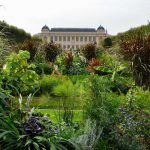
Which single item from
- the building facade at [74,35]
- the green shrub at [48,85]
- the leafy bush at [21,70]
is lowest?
the green shrub at [48,85]

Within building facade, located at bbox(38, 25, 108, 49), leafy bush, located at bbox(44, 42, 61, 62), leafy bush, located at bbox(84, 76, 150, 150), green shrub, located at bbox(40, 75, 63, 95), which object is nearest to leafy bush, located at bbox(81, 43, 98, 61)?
leafy bush, located at bbox(44, 42, 61, 62)

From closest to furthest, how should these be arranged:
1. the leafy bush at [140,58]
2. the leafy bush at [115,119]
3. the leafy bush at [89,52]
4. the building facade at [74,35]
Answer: the leafy bush at [115,119] < the leafy bush at [140,58] < the leafy bush at [89,52] < the building facade at [74,35]

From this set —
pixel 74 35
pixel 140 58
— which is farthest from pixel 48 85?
pixel 74 35

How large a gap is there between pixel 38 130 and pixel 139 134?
157 cm

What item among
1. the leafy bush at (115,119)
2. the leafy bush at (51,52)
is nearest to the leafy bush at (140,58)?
the leafy bush at (115,119)

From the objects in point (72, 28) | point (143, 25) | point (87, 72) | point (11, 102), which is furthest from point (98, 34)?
point (11, 102)

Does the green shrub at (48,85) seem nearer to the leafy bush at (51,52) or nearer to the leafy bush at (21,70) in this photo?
the leafy bush at (21,70)

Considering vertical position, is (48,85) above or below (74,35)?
below

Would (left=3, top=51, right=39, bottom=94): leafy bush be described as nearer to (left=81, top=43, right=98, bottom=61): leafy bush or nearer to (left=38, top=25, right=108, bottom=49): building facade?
(left=81, top=43, right=98, bottom=61): leafy bush

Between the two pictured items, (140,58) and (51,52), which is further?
(51,52)

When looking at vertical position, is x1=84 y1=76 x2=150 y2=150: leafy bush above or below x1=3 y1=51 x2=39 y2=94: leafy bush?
below

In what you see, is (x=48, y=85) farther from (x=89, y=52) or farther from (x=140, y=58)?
(x=89, y=52)

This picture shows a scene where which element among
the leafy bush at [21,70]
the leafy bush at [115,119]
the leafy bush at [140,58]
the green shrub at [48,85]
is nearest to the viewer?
the leafy bush at [115,119]

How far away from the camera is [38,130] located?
6207 millimetres
